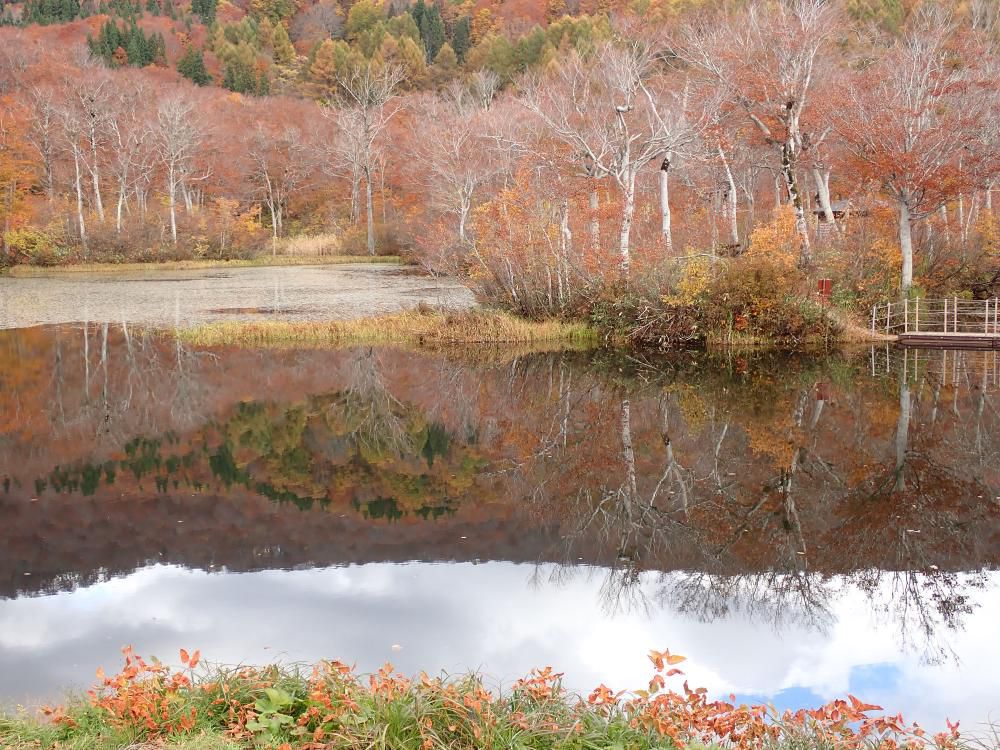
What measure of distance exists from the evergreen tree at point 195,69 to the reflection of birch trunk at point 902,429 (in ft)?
276

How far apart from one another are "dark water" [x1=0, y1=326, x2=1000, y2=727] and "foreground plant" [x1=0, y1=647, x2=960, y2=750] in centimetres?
163

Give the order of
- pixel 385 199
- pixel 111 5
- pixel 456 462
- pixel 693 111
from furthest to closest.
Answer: pixel 111 5 < pixel 385 199 < pixel 693 111 < pixel 456 462

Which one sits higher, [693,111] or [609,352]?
[693,111]

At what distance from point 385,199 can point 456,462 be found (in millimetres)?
52781

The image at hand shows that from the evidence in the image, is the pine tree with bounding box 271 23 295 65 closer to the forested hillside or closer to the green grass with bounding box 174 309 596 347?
the forested hillside

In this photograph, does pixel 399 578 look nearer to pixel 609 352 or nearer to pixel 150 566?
pixel 150 566

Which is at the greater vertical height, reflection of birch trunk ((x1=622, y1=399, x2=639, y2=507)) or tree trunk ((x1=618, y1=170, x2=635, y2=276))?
tree trunk ((x1=618, y1=170, x2=635, y2=276))

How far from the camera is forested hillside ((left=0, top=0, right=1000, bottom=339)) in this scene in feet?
80.6

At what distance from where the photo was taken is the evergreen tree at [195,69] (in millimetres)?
87938

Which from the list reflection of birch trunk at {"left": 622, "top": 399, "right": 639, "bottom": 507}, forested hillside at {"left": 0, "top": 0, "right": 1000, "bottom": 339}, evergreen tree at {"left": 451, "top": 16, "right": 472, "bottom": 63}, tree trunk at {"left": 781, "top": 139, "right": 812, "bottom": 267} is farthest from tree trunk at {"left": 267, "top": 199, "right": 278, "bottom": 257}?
evergreen tree at {"left": 451, "top": 16, "right": 472, "bottom": 63}

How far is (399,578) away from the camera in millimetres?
8867

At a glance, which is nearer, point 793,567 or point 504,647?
point 504,647

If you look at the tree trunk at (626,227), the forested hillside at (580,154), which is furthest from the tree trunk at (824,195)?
the tree trunk at (626,227)

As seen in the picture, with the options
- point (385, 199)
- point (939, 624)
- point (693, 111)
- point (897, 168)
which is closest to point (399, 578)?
point (939, 624)
